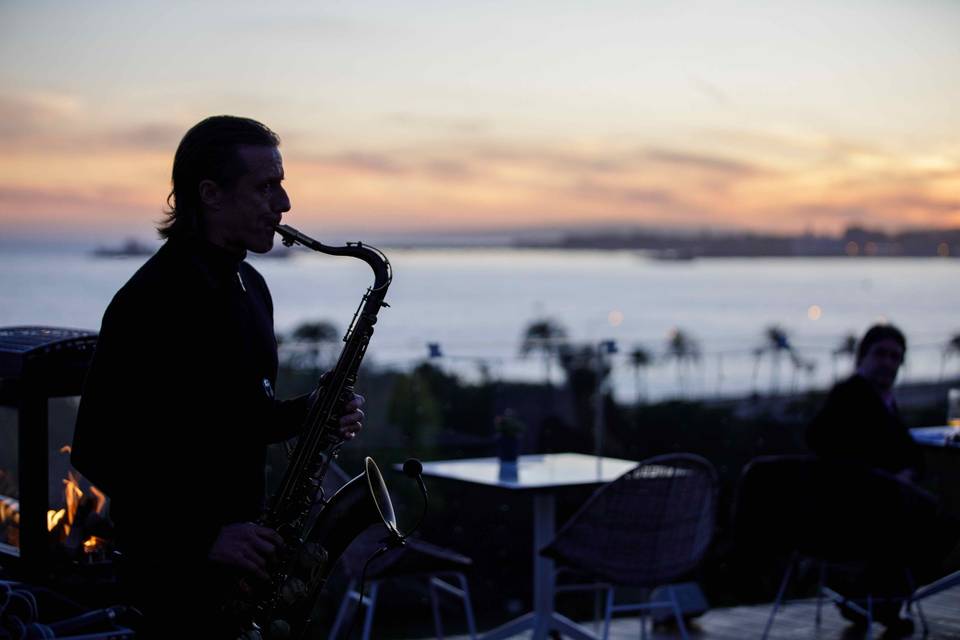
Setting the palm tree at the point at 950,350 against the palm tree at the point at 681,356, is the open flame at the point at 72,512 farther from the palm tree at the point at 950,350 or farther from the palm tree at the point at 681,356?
the palm tree at the point at 950,350

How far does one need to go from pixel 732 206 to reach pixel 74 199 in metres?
15.7

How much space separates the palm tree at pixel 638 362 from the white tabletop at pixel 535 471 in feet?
8.36

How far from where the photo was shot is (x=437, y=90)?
41.3 ft

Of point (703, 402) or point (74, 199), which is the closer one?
point (703, 402)

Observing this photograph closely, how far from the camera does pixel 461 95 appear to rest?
516 inches

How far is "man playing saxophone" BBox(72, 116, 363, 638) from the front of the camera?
2371mm

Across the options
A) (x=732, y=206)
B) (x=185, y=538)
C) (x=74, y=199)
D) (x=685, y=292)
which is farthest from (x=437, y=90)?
(x=685, y=292)

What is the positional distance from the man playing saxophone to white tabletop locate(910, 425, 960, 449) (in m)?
4.07

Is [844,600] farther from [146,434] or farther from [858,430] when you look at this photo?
[146,434]

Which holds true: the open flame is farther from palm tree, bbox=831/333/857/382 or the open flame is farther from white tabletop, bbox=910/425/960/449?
palm tree, bbox=831/333/857/382

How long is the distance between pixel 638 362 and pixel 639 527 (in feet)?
14.9

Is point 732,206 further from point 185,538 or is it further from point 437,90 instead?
point 185,538

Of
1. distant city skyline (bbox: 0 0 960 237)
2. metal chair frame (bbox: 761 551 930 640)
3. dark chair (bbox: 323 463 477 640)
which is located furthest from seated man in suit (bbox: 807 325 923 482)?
distant city skyline (bbox: 0 0 960 237)

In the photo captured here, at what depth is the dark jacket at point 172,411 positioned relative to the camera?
7.75 ft
